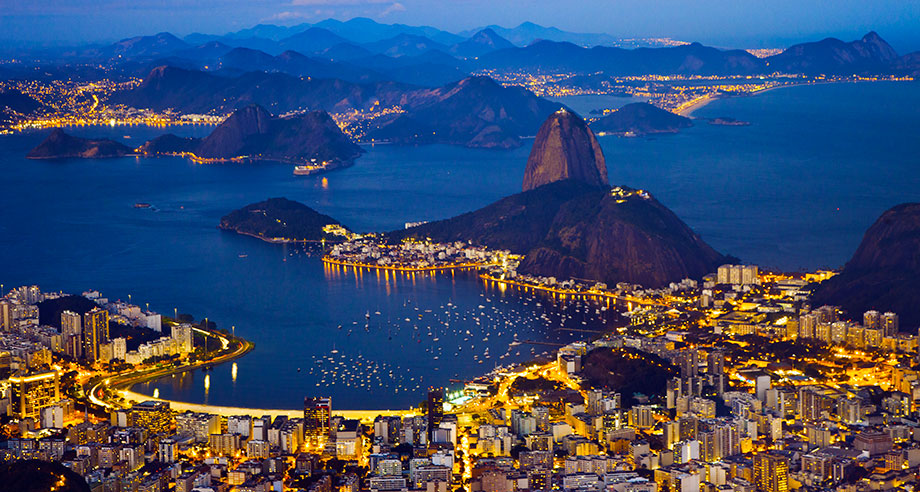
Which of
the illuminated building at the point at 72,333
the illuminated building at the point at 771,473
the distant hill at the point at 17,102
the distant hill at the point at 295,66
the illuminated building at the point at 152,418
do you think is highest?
the distant hill at the point at 295,66

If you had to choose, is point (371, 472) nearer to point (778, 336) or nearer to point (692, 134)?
point (778, 336)

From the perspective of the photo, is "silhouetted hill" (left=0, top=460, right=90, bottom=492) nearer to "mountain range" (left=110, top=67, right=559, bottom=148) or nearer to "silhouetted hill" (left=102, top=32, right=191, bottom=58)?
"mountain range" (left=110, top=67, right=559, bottom=148)

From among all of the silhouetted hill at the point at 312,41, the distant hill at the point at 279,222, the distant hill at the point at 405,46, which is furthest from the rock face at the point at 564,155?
the silhouetted hill at the point at 312,41

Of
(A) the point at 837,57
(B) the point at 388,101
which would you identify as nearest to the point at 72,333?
(B) the point at 388,101

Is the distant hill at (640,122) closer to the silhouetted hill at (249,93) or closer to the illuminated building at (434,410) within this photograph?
the silhouetted hill at (249,93)

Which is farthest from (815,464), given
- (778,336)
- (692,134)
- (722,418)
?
(692,134)

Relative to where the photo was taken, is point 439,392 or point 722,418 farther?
point 439,392
